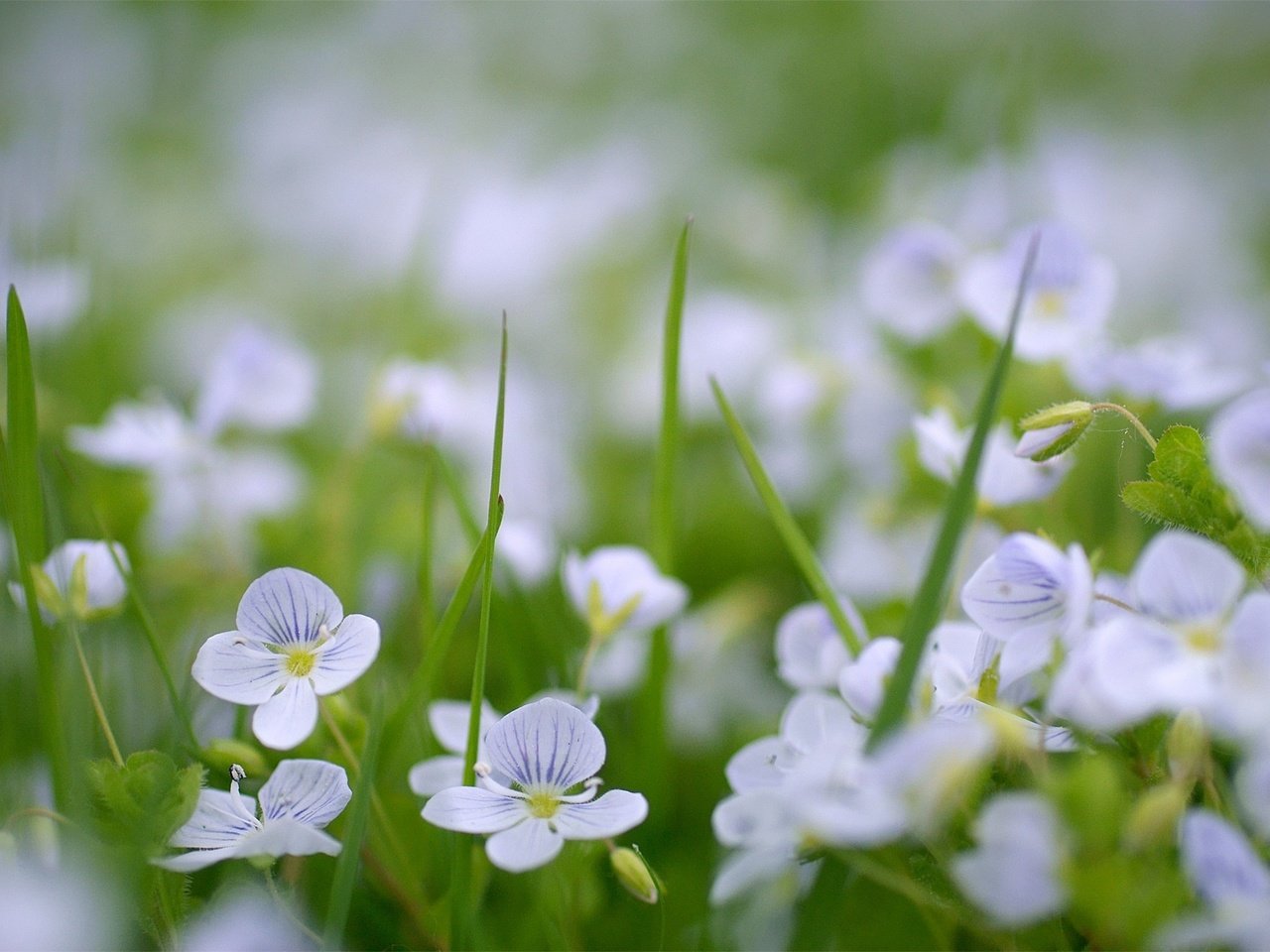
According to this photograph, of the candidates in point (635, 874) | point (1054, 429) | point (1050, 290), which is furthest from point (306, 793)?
point (1050, 290)

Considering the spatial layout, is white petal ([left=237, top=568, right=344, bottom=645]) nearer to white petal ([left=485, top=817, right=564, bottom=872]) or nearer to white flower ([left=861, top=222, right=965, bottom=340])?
white petal ([left=485, top=817, right=564, bottom=872])

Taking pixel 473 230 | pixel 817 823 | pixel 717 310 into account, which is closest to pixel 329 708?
pixel 817 823

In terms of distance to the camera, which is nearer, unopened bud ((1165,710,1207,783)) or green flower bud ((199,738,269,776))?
unopened bud ((1165,710,1207,783))

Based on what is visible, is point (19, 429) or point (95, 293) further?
point (95, 293)

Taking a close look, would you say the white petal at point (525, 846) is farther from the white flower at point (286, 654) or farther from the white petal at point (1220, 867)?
the white petal at point (1220, 867)

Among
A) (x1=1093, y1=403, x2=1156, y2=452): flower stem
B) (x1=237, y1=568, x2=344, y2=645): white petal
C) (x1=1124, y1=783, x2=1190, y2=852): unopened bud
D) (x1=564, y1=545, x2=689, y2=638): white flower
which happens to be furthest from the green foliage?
(x1=237, y1=568, x2=344, y2=645): white petal

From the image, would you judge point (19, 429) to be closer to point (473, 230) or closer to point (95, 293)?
point (95, 293)
